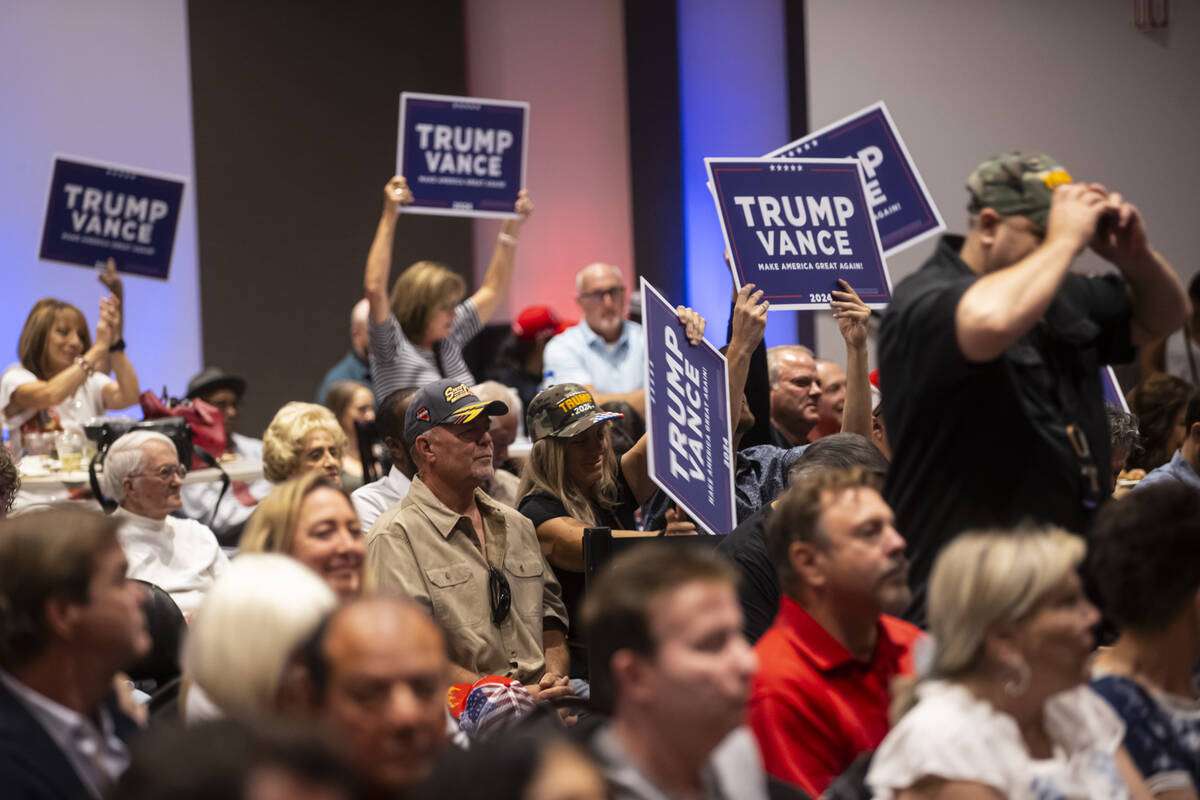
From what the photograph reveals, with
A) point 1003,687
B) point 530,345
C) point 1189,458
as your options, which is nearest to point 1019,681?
point 1003,687

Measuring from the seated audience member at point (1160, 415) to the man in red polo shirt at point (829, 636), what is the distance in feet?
10.9

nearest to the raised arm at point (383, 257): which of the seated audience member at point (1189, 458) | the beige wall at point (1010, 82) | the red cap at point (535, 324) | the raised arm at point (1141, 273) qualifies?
the red cap at point (535, 324)

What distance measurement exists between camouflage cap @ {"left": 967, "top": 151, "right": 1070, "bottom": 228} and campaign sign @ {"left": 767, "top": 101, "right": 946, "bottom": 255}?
7.72 ft

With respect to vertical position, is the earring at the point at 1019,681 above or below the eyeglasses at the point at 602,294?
below

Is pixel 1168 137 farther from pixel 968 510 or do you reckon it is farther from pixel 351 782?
pixel 351 782

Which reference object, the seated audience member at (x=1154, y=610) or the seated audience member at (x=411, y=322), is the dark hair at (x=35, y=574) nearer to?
the seated audience member at (x=1154, y=610)

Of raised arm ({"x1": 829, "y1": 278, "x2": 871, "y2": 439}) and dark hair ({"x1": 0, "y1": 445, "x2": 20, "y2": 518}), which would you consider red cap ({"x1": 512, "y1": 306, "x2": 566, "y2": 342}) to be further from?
dark hair ({"x1": 0, "y1": 445, "x2": 20, "y2": 518})

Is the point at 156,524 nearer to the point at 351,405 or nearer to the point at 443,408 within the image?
the point at 443,408

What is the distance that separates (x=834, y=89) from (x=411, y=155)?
2.24 meters

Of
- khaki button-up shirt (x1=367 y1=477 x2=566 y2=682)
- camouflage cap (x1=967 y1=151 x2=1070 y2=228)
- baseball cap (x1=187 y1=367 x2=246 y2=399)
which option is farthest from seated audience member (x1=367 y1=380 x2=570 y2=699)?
baseball cap (x1=187 y1=367 x2=246 y2=399)

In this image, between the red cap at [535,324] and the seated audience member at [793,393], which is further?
the red cap at [535,324]

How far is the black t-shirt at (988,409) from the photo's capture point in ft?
8.20

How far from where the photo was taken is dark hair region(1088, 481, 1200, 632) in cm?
252

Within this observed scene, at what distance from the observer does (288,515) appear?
2725mm
